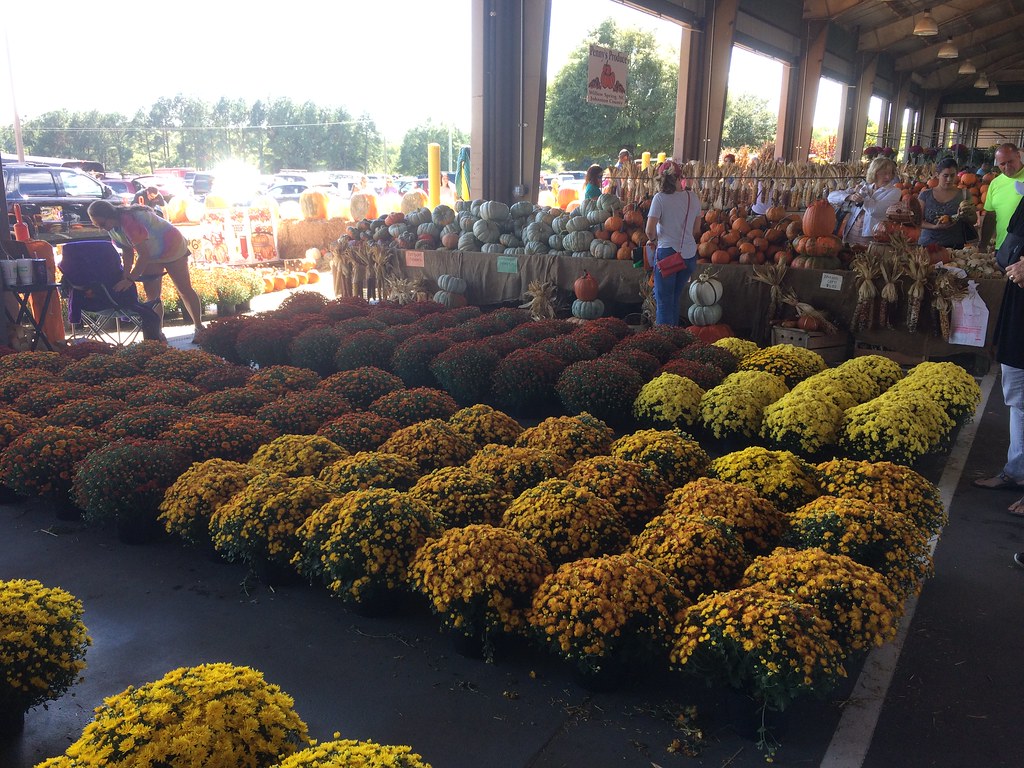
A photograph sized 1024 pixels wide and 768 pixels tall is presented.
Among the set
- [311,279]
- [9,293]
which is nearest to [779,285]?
[9,293]

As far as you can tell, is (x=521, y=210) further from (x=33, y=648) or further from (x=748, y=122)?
(x=748, y=122)

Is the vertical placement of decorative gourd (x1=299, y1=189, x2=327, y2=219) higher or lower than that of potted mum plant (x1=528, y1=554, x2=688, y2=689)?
higher

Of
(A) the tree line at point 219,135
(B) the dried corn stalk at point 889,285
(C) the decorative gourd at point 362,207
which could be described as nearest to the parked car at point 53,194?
(C) the decorative gourd at point 362,207

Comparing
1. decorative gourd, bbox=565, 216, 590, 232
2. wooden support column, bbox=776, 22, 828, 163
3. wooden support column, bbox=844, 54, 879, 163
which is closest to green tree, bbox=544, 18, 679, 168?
wooden support column, bbox=844, 54, 879, 163

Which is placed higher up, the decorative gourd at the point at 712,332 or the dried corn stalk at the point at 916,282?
the dried corn stalk at the point at 916,282

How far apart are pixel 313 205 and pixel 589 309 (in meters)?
11.0

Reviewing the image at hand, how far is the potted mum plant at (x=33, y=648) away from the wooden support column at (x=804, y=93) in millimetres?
19902

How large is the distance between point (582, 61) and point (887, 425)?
106ft

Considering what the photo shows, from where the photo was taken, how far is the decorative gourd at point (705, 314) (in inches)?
328

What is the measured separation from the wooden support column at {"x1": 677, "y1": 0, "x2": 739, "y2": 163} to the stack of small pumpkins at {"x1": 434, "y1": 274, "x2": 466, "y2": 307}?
306 inches

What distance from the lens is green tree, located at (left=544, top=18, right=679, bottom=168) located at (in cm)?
3309

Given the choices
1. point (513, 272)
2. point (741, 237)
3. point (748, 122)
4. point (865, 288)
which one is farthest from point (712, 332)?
point (748, 122)

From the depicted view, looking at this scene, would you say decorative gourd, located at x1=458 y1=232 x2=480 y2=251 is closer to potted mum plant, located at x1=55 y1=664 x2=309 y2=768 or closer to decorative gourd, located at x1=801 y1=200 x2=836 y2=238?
decorative gourd, located at x1=801 y1=200 x2=836 y2=238

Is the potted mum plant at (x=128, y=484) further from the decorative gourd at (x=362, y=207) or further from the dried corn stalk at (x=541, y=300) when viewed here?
the decorative gourd at (x=362, y=207)
